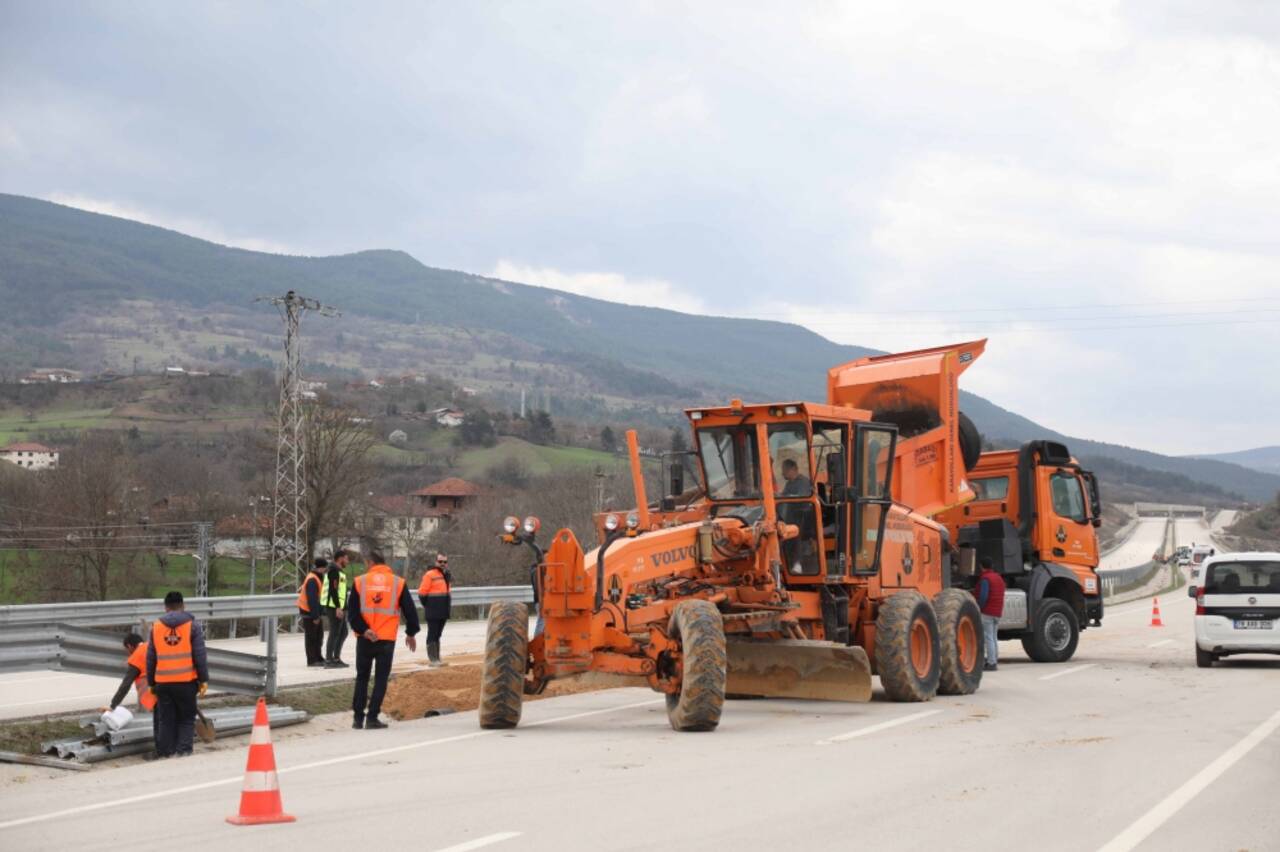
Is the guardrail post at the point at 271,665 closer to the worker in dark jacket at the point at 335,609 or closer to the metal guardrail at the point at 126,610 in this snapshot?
the metal guardrail at the point at 126,610

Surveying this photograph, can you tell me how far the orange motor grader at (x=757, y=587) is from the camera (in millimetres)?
13836

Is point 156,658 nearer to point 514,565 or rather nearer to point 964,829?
point 964,829

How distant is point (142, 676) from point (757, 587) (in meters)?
5.93

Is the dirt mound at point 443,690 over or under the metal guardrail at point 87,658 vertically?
under

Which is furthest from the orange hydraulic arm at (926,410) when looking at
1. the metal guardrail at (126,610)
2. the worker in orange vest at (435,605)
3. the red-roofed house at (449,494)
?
the red-roofed house at (449,494)

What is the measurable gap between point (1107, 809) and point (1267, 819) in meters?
0.93

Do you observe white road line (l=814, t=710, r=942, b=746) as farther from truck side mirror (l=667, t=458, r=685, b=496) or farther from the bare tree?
the bare tree

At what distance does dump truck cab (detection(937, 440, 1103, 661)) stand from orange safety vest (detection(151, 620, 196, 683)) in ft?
45.1

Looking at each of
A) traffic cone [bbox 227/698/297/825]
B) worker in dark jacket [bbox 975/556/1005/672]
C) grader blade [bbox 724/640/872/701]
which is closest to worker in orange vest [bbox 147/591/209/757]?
traffic cone [bbox 227/698/297/825]

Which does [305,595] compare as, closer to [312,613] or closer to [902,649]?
[312,613]

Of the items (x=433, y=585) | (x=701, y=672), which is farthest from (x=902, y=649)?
(x=433, y=585)

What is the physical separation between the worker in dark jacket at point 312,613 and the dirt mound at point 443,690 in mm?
1882

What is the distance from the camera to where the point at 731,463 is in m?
16.4

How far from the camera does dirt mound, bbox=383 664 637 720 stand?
16.9 metres
